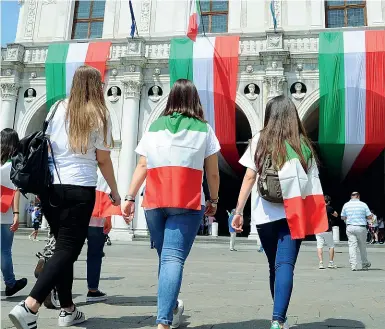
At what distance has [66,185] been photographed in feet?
10.7

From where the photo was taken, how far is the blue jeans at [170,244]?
9.40 ft

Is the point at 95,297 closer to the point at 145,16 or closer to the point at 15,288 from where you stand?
the point at 15,288

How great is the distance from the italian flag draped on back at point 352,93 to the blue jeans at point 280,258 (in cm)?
1466

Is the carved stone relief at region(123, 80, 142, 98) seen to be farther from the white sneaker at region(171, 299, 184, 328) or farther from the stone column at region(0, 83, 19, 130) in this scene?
the white sneaker at region(171, 299, 184, 328)

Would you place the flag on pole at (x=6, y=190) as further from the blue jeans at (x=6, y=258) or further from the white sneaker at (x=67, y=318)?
the white sneaker at (x=67, y=318)

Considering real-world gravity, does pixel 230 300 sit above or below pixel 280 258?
below

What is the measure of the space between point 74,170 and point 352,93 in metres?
15.9

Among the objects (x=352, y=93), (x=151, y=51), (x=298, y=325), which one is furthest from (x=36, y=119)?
(x=298, y=325)

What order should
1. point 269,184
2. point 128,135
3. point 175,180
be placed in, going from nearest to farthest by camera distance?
point 175,180 → point 269,184 → point 128,135

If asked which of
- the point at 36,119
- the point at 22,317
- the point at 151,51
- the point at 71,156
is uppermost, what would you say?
the point at 151,51

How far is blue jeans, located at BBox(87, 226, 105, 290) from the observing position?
185 inches

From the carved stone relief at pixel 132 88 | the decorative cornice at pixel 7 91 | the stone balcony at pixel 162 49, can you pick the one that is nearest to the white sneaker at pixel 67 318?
the stone balcony at pixel 162 49

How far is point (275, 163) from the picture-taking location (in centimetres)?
337

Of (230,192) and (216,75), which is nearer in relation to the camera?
(216,75)
